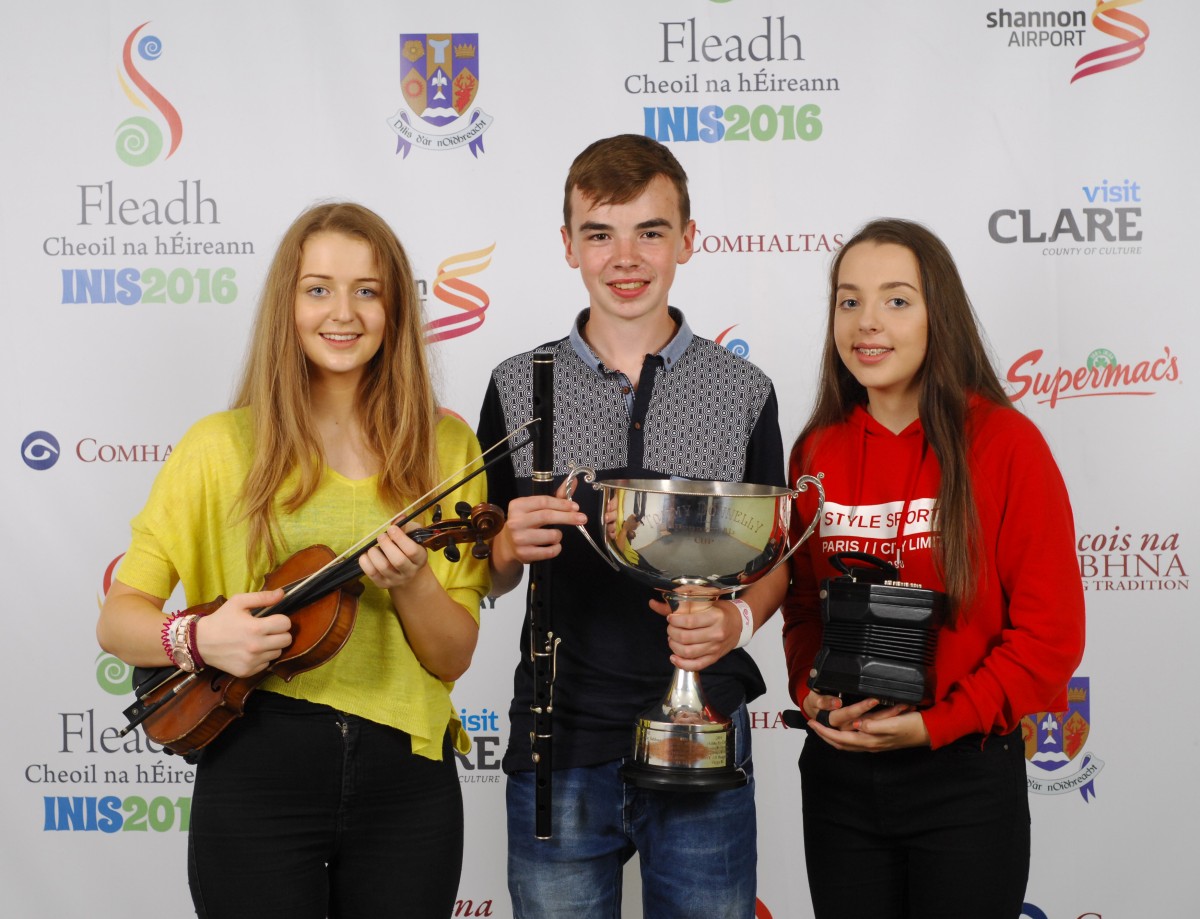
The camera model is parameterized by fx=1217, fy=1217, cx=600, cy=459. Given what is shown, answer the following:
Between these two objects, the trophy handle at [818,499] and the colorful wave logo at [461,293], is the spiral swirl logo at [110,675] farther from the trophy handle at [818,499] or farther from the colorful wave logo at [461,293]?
the trophy handle at [818,499]

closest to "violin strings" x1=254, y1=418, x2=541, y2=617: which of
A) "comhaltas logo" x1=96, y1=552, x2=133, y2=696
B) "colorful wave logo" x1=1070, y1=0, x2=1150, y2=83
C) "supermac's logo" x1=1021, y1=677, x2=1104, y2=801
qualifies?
"comhaltas logo" x1=96, y1=552, x2=133, y2=696

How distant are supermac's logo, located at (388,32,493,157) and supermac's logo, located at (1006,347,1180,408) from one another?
1.62 m

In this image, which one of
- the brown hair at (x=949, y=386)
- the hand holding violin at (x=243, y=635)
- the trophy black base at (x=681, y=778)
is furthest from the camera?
the brown hair at (x=949, y=386)

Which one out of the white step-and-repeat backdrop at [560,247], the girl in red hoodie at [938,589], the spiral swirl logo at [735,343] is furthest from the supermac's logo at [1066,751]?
the girl in red hoodie at [938,589]

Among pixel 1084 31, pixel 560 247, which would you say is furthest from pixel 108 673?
pixel 1084 31

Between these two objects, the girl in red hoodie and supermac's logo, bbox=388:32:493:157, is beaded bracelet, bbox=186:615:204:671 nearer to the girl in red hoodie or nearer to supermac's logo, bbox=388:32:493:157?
the girl in red hoodie

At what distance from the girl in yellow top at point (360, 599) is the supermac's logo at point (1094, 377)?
1.94 m

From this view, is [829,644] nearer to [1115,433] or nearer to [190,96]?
[1115,433]

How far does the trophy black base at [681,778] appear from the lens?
181 cm

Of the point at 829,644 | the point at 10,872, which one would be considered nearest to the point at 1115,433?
the point at 829,644

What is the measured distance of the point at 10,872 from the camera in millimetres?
3326

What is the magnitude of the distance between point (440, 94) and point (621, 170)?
1408 millimetres

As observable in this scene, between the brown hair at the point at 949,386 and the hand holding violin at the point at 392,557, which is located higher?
the brown hair at the point at 949,386

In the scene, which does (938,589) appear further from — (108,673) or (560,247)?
(108,673)
